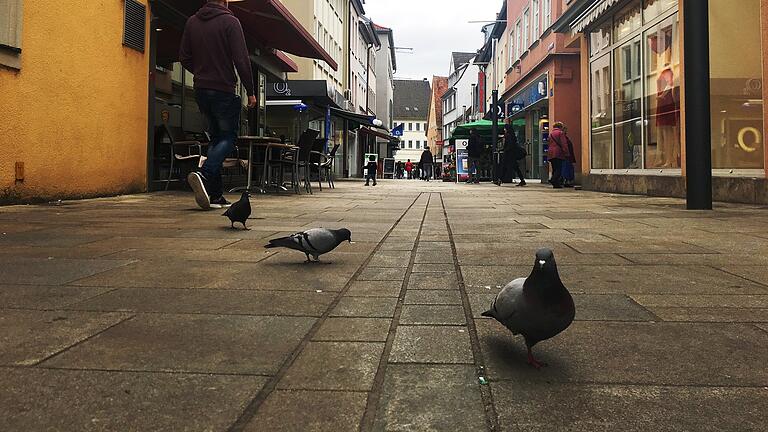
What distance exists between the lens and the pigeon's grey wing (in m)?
3.47

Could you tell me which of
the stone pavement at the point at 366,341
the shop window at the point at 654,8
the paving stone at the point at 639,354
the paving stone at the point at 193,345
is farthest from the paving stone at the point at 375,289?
the shop window at the point at 654,8

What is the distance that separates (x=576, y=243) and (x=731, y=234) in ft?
4.83

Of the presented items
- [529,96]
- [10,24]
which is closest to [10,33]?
[10,24]

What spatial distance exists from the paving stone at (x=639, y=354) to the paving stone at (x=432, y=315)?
11cm

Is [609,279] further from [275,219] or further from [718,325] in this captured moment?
[275,219]

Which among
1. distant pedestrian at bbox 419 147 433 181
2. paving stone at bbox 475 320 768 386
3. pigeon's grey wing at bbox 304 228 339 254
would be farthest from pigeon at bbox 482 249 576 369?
distant pedestrian at bbox 419 147 433 181

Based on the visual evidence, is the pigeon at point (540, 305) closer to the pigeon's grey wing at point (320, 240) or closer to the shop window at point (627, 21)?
the pigeon's grey wing at point (320, 240)

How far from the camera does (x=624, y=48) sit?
1385cm

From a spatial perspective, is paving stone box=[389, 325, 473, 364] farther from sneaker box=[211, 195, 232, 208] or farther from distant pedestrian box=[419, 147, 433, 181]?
distant pedestrian box=[419, 147, 433, 181]

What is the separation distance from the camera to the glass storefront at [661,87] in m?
9.32

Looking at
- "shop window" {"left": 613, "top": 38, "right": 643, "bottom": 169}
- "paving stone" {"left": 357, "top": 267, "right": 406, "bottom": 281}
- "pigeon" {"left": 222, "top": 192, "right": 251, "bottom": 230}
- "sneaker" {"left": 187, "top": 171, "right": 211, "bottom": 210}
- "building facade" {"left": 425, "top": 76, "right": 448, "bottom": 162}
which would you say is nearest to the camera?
"paving stone" {"left": 357, "top": 267, "right": 406, "bottom": 281}

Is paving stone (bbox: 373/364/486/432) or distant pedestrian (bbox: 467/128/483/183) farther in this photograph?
distant pedestrian (bbox: 467/128/483/183)

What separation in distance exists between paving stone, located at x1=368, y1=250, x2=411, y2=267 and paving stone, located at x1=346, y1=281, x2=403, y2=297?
572 millimetres

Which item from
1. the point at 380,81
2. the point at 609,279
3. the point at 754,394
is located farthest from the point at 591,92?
the point at 380,81
